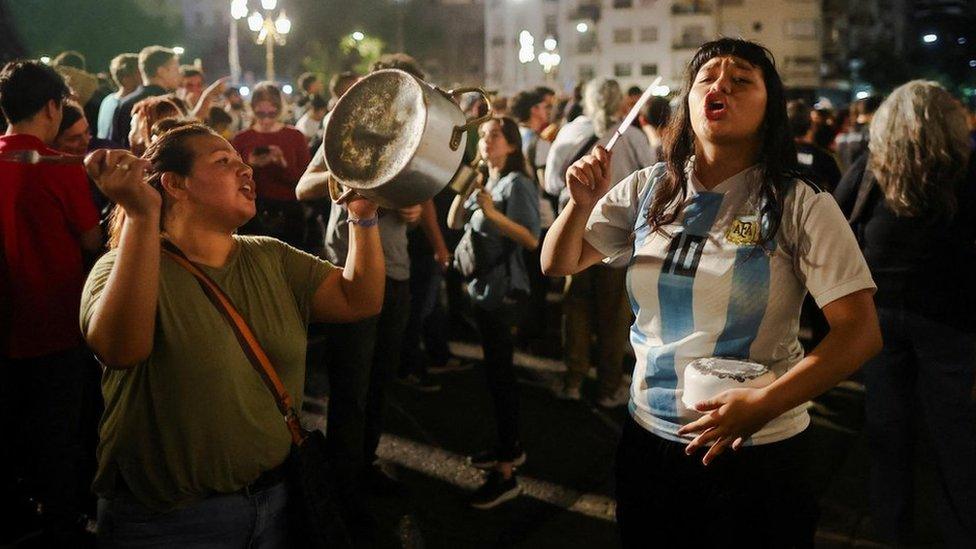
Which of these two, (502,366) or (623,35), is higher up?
(623,35)

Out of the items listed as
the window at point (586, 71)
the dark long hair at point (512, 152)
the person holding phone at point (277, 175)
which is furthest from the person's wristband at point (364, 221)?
the window at point (586, 71)

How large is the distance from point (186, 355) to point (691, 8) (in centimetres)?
7336

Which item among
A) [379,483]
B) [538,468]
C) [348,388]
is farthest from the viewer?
[538,468]

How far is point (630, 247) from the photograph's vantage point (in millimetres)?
2723

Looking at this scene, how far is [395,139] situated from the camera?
7.64 feet

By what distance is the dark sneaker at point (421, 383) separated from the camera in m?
6.64

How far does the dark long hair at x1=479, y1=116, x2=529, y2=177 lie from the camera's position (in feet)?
16.3

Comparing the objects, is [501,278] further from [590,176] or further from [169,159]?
[169,159]

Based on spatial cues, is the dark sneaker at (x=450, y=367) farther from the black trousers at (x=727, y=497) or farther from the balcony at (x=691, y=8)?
the balcony at (x=691, y=8)

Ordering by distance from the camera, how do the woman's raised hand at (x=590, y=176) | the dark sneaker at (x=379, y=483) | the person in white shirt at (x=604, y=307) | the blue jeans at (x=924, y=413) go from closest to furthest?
the woman's raised hand at (x=590, y=176)
the blue jeans at (x=924, y=413)
the dark sneaker at (x=379, y=483)
the person in white shirt at (x=604, y=307)

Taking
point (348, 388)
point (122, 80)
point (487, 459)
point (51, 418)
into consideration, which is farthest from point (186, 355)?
point (122, 80)

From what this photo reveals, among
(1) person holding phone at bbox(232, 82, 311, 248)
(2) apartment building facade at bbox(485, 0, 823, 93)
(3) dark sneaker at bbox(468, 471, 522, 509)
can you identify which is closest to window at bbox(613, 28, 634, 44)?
(2) apartment building facade at bbox(485, 0, 823, 93)

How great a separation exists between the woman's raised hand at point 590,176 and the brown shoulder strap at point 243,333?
99 cm

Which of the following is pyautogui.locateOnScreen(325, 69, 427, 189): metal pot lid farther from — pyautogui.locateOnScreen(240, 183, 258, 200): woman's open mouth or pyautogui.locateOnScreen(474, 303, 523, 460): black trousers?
pyautogui.locateOnScreen(474, 303, 523, 460): black trousers
